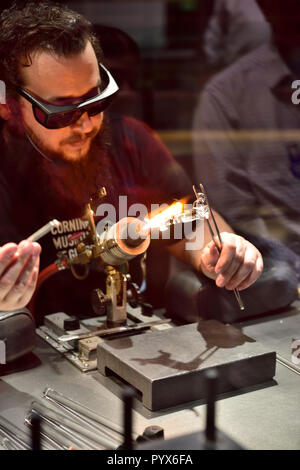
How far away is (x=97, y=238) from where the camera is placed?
1466 mm

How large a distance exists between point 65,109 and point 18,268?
43cm

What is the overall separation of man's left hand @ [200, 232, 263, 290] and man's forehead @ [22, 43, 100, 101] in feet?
1.62

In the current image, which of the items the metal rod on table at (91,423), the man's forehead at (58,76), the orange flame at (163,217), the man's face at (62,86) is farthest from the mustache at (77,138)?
the metal rod on table at (91,423)

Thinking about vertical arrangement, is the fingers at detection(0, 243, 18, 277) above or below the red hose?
Answer: above

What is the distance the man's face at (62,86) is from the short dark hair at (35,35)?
0.02 m

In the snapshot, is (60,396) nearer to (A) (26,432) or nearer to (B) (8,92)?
(A) (26,432)

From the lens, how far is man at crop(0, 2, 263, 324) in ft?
4.76

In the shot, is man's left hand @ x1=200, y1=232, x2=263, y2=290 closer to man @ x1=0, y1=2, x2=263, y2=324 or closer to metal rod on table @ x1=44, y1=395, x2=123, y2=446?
man @ x1=0, y1=2, x2=263, y2=324

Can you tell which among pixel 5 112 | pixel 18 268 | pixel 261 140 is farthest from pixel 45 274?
pixel 261 140

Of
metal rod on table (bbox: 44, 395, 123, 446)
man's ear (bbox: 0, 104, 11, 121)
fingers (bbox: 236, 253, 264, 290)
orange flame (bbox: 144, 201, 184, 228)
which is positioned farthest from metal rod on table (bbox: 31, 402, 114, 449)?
man's ear (bbox: 0, 104, 11, 121)

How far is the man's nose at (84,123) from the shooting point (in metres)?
1.49

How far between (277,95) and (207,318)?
3.11 ft
